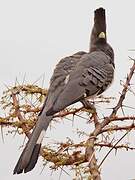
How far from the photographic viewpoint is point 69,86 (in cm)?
273

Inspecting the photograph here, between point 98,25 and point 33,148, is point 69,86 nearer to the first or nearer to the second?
point 33,148

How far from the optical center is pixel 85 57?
3.33m

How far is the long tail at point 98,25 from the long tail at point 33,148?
188 cm

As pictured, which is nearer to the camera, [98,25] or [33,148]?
[33,148]

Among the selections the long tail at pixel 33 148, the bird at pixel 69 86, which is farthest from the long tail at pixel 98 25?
the long tail at pixel 33 148

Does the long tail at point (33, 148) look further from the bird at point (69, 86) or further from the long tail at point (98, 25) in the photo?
the long tail at point (98, 25)

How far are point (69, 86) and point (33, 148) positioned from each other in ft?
2.57

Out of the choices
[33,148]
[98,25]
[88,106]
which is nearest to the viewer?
[33,148]

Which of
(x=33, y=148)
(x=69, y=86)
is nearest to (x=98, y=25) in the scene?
(x=69, y=86)

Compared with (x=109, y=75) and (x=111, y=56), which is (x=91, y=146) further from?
(x=111, y=56)

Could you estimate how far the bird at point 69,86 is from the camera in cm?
204

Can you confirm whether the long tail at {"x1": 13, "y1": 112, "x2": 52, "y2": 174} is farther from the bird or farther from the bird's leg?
the bird's leg

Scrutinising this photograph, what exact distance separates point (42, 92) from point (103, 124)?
2.41ft

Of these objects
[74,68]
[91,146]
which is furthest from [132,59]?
[74,68]
